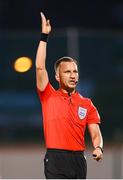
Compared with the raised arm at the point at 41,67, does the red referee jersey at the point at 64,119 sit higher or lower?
lower

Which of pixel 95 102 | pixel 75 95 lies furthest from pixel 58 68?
pixel 95 102

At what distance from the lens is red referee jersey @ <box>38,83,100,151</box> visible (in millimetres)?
6094

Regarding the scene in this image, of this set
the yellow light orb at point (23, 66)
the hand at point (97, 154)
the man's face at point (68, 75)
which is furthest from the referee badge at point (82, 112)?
the yellow light orb at point (23, 66)

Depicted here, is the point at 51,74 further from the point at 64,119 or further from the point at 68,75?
the point at 64,119

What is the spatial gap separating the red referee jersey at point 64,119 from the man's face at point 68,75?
7 cm

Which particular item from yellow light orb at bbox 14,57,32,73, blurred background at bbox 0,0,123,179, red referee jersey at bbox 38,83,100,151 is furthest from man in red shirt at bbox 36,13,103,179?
yellow light orb at bbox 14,57,32,73

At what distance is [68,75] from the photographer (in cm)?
622

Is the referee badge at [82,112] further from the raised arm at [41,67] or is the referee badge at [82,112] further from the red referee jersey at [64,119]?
the raised arm at [41,67]

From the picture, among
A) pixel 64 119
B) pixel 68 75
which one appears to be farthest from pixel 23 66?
pixel 64 119

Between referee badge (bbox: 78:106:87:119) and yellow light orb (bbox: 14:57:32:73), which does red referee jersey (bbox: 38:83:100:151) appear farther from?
yellow light orb (bbox: 14:57:32:73)

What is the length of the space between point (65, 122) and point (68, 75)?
368mm

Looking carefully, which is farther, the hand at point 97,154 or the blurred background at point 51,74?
the blurred background at point 51,74

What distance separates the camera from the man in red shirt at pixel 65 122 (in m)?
6.09

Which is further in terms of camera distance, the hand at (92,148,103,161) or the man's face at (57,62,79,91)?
the man's face at (57,62,79,91)
